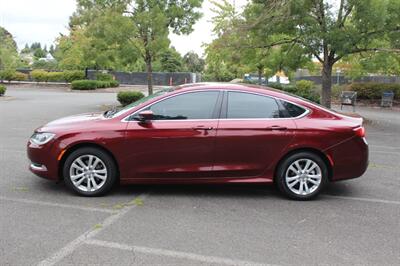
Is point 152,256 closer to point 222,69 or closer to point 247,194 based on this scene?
point 247,194

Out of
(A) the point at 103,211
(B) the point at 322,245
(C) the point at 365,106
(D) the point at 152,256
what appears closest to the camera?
(D) the point at 152,256

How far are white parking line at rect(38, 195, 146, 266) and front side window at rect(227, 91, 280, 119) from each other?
1.93 meters

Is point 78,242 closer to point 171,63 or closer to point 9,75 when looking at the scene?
point 9,75

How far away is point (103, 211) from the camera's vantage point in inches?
208

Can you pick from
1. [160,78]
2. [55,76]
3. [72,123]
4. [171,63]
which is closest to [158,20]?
[72,123]

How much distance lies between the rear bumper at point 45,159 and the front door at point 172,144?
3.22 ft

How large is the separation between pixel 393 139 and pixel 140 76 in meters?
40.5

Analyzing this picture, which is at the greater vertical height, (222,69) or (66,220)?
(222,69)

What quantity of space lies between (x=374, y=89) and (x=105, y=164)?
68.6 feet

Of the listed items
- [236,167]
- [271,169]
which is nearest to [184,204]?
[236,167]

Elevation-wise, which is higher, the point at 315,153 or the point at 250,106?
the point at 250,106

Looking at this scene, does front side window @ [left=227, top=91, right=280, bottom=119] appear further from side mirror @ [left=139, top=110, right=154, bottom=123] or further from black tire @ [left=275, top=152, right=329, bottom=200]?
side mirror @ [left=139, top=110, right=154, bottom=123]

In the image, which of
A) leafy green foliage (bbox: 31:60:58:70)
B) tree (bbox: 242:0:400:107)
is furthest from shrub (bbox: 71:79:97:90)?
leafy green foliage (bbox: 31:60:58:70)

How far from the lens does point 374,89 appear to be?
928 inches
